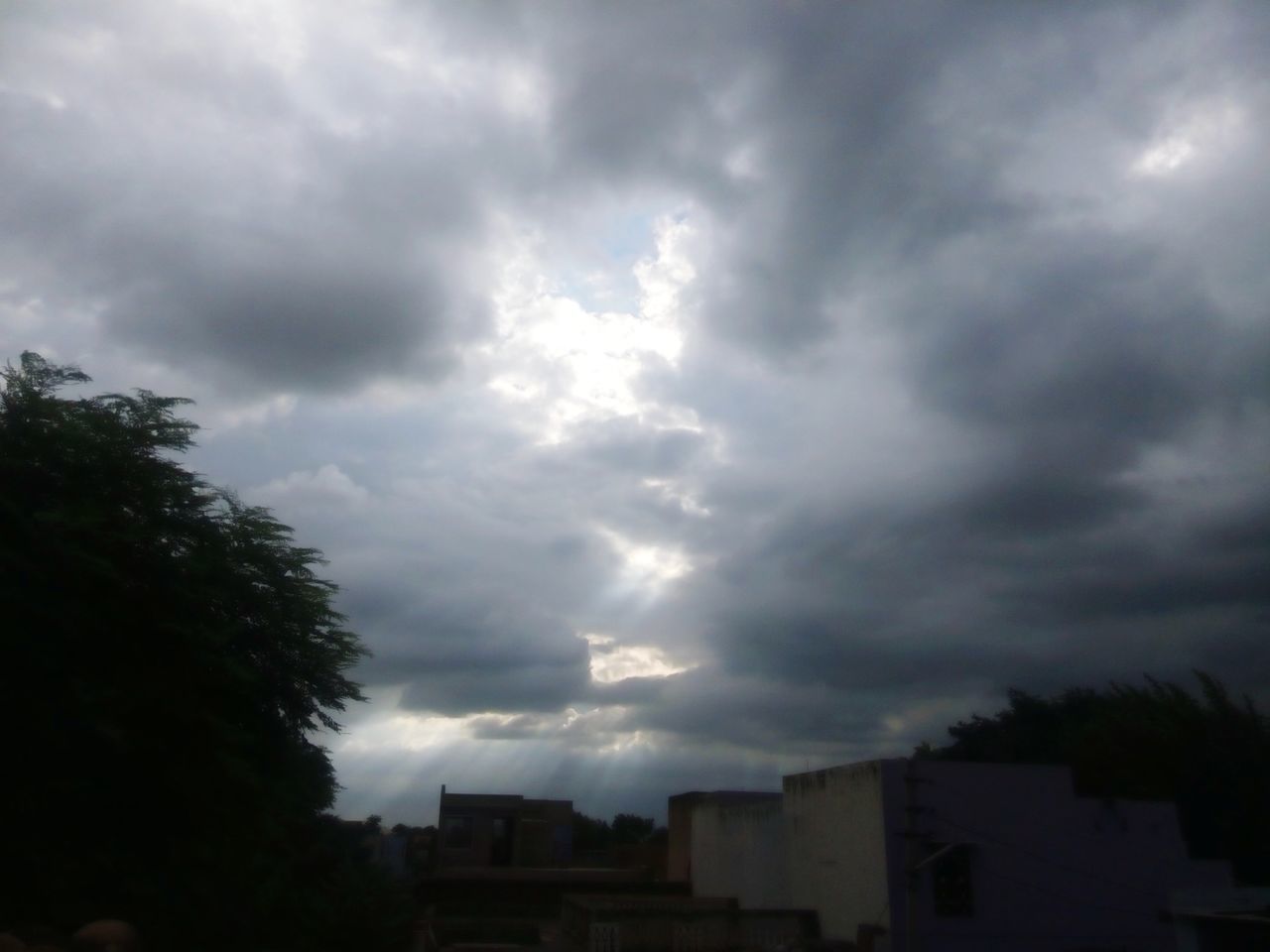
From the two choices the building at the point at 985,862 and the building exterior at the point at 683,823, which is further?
the building exterior at the point at 683,823

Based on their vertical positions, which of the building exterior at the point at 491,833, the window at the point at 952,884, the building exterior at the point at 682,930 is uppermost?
the building exterior at the point at 491,833

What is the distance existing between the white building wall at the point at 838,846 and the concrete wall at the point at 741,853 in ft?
3.79

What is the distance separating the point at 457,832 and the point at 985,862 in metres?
31.2

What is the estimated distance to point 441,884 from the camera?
108ft

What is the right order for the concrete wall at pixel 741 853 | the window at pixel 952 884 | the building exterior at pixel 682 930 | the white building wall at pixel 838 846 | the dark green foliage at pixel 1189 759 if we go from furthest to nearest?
the dark green foliage at pixel 1189 759 → the concrete wall at pixel 741 853 → the white building wall at pixel 838 846 → the building exterior at pixel 682 930 → the window at pixel 952 884

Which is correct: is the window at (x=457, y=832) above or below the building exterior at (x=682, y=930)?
above

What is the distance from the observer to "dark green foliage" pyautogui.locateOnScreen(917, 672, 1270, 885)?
34.1 metres

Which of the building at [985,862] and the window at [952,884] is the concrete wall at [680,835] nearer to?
the building at [985,862]

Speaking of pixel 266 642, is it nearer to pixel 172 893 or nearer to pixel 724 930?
pixel 172 893

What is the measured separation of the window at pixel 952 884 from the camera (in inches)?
881

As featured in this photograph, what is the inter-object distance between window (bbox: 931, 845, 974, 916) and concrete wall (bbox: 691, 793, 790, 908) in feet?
18.3

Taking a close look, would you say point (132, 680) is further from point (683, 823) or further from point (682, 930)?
point (683, 823)

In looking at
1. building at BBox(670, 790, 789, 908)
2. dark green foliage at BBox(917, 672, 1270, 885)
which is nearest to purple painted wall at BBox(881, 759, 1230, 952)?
building at BBox(670, 790, 789, 908)

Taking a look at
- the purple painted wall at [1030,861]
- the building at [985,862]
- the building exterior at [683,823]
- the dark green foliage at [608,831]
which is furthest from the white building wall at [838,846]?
the dark green foliage at [608,831]
